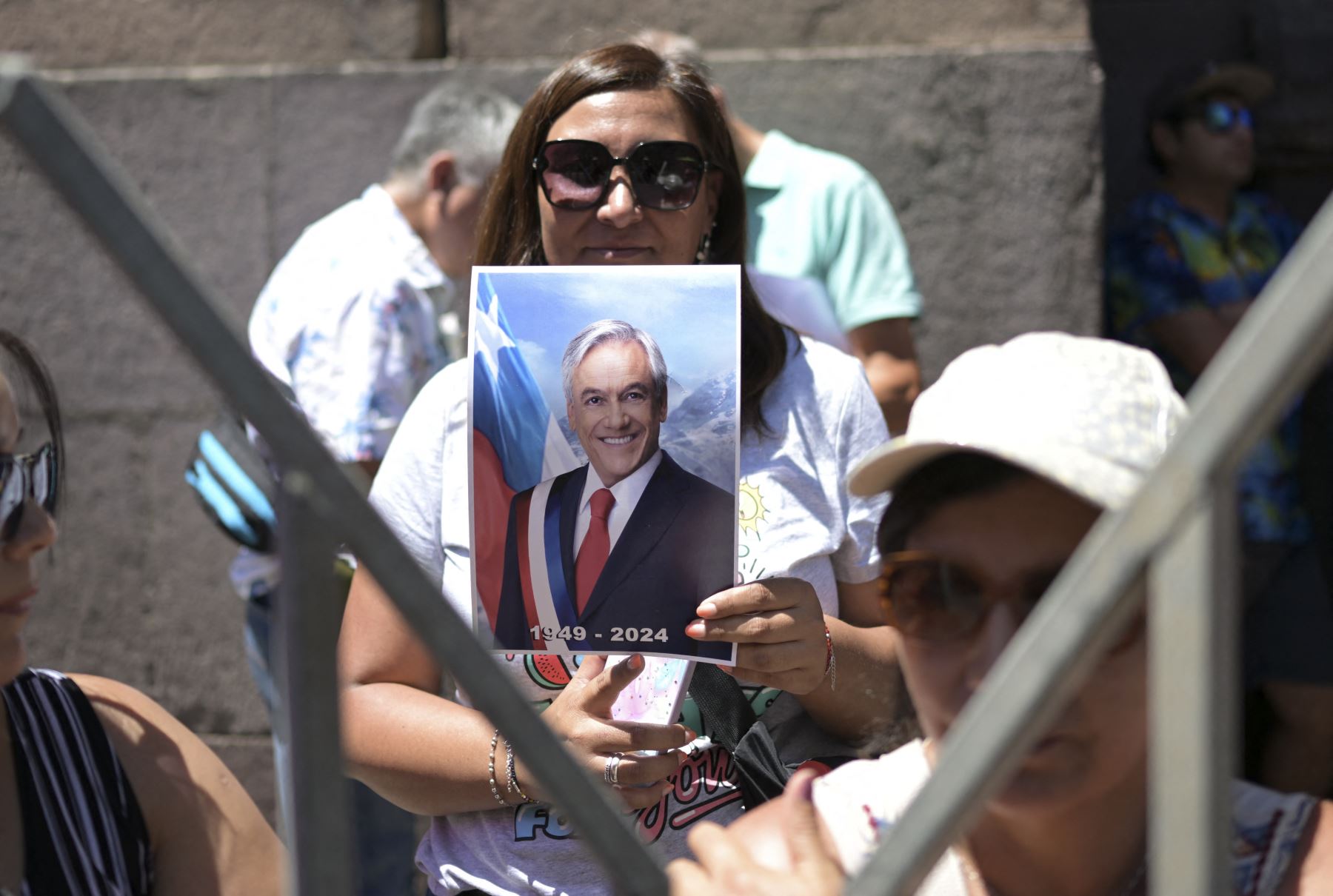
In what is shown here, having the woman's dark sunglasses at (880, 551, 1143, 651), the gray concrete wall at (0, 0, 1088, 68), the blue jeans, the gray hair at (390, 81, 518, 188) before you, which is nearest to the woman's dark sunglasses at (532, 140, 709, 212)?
the woman's dark sunglasses at (880, 551, 1143, 651)

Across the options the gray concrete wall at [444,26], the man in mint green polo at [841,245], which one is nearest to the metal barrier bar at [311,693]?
the man in mint green polo at [841,245]

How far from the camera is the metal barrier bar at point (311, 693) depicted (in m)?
0.93

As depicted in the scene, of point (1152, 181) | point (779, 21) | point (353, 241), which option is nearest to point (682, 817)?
point (353, 241)

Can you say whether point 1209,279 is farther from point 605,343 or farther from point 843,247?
point 605,343

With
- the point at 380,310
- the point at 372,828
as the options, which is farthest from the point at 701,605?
the point at 372,828

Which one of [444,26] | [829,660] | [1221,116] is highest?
[444,26]

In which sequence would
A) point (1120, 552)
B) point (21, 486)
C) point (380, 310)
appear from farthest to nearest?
point (380, 310) → point (21, 486) → point (1120, 552)

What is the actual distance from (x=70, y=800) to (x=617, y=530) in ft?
2.27

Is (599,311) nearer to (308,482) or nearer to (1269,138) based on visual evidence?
(308,482)

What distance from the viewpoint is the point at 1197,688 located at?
0.90 m

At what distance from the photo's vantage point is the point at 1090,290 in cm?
388

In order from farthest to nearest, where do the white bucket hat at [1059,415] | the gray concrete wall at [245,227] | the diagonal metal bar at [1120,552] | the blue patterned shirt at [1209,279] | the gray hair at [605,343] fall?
the gray concrete wall at [245,227] < the blue patterned shirt at [1209,279] < the gray hair at [605,343] < the white bucket hat at [1059,415] < the diagonal metal bar at [1120,552]

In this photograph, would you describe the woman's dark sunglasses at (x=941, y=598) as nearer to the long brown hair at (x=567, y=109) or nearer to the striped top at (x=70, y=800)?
the long brown hair at (x=567, y=109)

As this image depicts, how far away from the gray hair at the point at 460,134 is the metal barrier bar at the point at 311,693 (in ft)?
8.67
